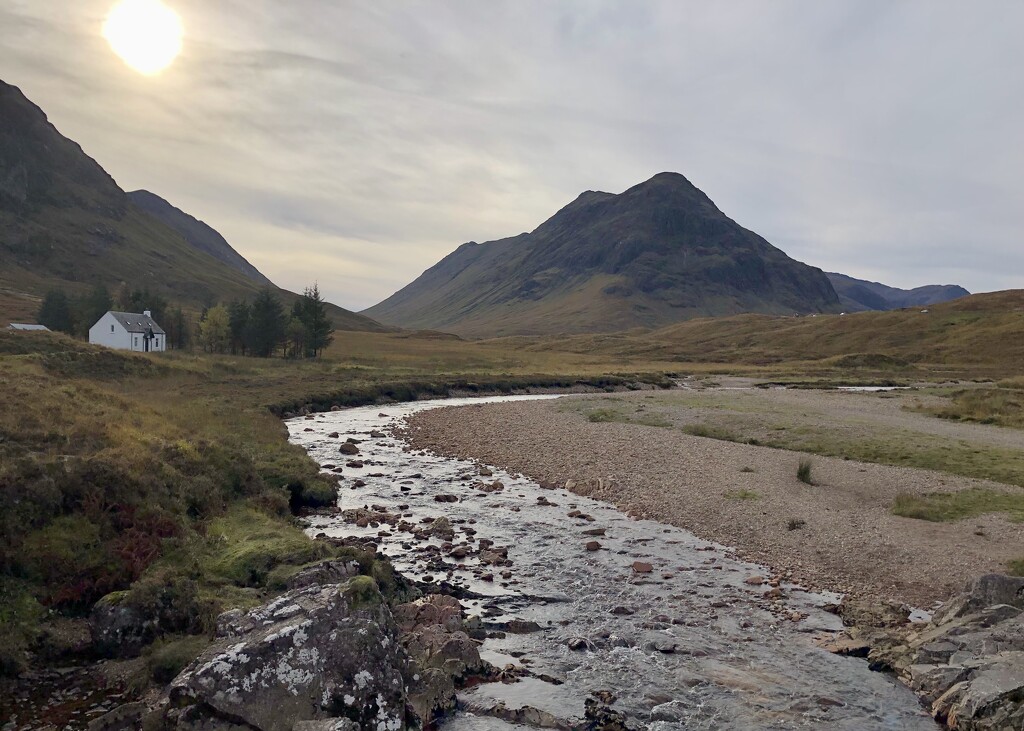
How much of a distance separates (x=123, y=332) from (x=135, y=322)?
3.76 metres

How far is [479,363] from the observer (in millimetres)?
118188

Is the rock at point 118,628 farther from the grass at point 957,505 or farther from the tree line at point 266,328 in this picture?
the tree line at point 266,328

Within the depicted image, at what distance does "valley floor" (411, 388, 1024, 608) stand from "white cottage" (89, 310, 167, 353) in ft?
215

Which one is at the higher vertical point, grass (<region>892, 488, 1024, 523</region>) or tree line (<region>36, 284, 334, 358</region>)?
tree line (<region>36, 284, 334, 358</region>)

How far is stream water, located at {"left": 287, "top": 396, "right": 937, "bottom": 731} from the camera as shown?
13.3 meters

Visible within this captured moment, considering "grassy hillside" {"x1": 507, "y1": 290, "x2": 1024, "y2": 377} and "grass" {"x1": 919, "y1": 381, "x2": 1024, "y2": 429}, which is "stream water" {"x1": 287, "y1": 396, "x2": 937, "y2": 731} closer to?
"grass" {"x1": 919, "y1": 381, "x2": 1024, "y2": 429}

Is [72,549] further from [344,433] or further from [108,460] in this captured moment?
[344,433]

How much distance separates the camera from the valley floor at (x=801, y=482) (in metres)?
21.3

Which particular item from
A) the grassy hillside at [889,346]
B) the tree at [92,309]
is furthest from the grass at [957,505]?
the tree at [92,309]

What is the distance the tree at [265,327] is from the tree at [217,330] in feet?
16.2

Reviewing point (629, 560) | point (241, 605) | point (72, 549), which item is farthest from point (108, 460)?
point (629, 560)

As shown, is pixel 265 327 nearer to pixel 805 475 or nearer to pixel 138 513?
pixel 138 513

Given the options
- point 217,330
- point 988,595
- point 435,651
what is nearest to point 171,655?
point 435,651

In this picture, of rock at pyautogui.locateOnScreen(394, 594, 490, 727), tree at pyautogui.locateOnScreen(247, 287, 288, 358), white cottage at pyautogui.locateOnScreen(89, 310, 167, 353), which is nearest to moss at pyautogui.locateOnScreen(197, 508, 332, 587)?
rock at pyautogui.locateOnScreen(394, 594, 490, 727)
